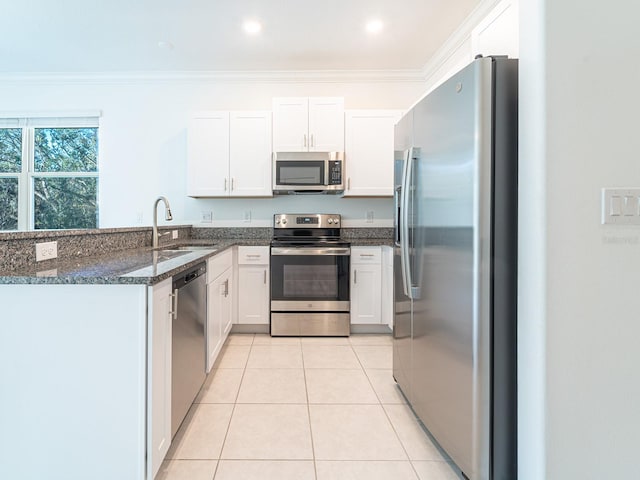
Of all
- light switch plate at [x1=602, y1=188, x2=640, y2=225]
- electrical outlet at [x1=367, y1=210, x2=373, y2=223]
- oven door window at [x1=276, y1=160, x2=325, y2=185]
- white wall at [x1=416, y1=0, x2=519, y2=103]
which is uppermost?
white wall at [x1=416, y1=0, x2=519, y2=103]

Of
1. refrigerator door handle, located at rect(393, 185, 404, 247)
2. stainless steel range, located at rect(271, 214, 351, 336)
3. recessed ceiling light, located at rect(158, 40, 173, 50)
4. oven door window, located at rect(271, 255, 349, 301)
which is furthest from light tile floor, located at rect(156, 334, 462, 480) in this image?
recessed ceiling light, located at rect(158, 40, 173, 50)

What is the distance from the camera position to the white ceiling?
2.48 m

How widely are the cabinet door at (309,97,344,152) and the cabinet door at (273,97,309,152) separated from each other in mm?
60

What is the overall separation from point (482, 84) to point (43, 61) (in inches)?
168

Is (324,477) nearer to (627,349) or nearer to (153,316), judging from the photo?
(153,316)

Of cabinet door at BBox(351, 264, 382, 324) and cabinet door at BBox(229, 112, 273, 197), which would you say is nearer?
cabinet door at BBox(351, 264, 382, 324)

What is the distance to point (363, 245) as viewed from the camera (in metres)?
3.14

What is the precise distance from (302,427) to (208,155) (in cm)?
262

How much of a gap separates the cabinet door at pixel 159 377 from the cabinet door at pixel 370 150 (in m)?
2.33

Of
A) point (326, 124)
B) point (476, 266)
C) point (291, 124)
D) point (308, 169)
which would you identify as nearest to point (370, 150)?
point (326, 124)

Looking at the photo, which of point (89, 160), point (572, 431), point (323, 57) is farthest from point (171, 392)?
point (89, 160)

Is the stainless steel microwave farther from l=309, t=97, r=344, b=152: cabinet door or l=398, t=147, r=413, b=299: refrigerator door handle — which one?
l=398, t=147, r=413, b=299: refrigerator door handle

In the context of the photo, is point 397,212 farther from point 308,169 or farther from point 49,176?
point 49,176

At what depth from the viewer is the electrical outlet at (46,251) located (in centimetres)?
149
